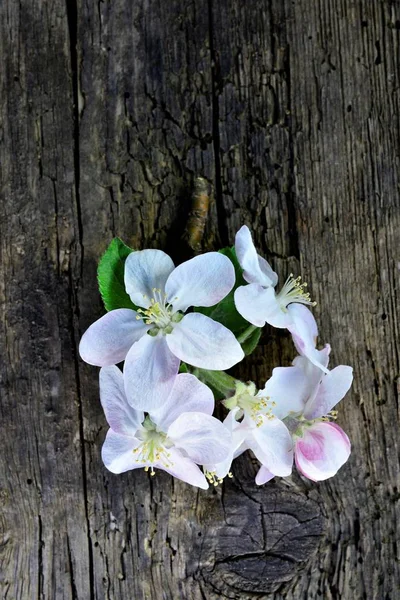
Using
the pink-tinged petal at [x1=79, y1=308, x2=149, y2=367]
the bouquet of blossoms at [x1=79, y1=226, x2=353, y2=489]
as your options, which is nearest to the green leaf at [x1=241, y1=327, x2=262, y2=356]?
the bouquet of blossoms at [x1=79, y1=226, x2=353, y2=489]

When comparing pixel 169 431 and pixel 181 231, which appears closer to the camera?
pixel 169 431

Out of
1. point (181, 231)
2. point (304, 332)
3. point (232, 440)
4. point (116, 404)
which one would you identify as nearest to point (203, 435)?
point (232, 440)

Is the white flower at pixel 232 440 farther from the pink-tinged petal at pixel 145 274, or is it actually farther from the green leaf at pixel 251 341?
the pink-tinged petal at pixel 145 274

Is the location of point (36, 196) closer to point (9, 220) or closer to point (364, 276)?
point (9, 220)

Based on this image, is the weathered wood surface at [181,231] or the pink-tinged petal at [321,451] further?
the weathered wood surface at [181,231]

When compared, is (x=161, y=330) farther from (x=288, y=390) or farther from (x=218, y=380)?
(x=288, y=390)

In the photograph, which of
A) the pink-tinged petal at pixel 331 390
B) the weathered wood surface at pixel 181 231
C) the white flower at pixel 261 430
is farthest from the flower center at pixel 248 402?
the weathered wood surface at pixel 181 231
